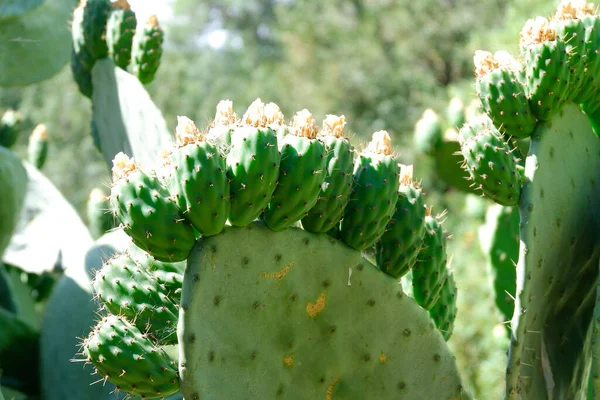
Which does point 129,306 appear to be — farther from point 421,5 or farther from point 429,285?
point 421,5

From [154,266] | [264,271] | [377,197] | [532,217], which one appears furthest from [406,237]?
[154,266]

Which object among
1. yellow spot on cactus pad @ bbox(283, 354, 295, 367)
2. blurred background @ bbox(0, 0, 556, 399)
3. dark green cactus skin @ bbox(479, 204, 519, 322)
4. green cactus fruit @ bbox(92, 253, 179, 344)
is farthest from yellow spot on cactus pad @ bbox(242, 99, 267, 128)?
blurred background @ bbox(0, 0, 556, 399)

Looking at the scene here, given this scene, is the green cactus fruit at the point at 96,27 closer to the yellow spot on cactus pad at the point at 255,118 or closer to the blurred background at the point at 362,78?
the yellow spot on cactus pad at the point at 255,118

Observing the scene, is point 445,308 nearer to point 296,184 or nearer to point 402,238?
point 402,238

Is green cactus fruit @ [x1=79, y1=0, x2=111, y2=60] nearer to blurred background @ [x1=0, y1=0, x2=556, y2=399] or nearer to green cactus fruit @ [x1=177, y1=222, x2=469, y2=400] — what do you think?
green cactus fruit @ [x1=177, y1=222, x2=469, y2=400]

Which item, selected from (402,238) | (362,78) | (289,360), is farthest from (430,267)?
(362,78)

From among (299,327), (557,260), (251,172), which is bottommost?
(299,327)
